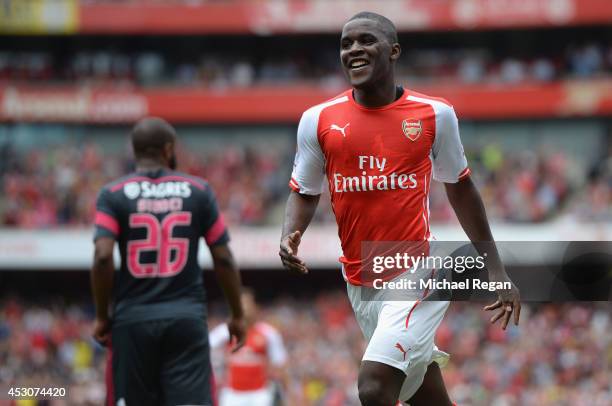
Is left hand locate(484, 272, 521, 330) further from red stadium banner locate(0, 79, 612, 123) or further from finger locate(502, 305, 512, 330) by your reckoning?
red stadium banner locate(0, 79, 612, 123)

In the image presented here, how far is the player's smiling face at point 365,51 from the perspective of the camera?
5.29 meters

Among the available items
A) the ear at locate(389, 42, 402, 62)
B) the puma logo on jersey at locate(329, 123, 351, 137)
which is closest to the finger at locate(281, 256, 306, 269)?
the puma logo on jersey at locate(329, 123, 351, 137)

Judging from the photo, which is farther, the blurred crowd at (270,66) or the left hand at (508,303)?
the blurred crowd at (270,66)

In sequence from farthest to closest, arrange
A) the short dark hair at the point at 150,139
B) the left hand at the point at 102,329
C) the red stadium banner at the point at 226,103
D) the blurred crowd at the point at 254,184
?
1. the red stadium banner at the point at 226,103
2. the blurred crowd at the point at 254,184
3. the short dark hair at the point at 150,139
4. the left hand at the point at 102,329

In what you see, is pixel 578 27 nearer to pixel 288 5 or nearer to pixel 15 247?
pixel 288 5

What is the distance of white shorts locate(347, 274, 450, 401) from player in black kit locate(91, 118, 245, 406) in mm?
1286

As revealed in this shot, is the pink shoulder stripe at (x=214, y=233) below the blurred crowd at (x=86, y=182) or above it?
above

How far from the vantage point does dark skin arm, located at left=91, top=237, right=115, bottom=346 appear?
20.4 ft

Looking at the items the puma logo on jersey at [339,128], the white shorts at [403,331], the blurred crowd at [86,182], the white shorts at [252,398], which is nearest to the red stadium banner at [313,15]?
the blurred crowd at [86,182]

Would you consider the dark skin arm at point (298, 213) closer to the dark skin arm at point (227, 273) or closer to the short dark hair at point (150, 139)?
the dark skin arm at point (227, 273)

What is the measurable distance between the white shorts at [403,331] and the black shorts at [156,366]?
1.28m

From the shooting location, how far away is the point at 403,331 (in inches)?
204

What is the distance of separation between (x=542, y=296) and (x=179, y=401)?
2252 mm

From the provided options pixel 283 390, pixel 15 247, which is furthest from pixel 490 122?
pixel 283 390
